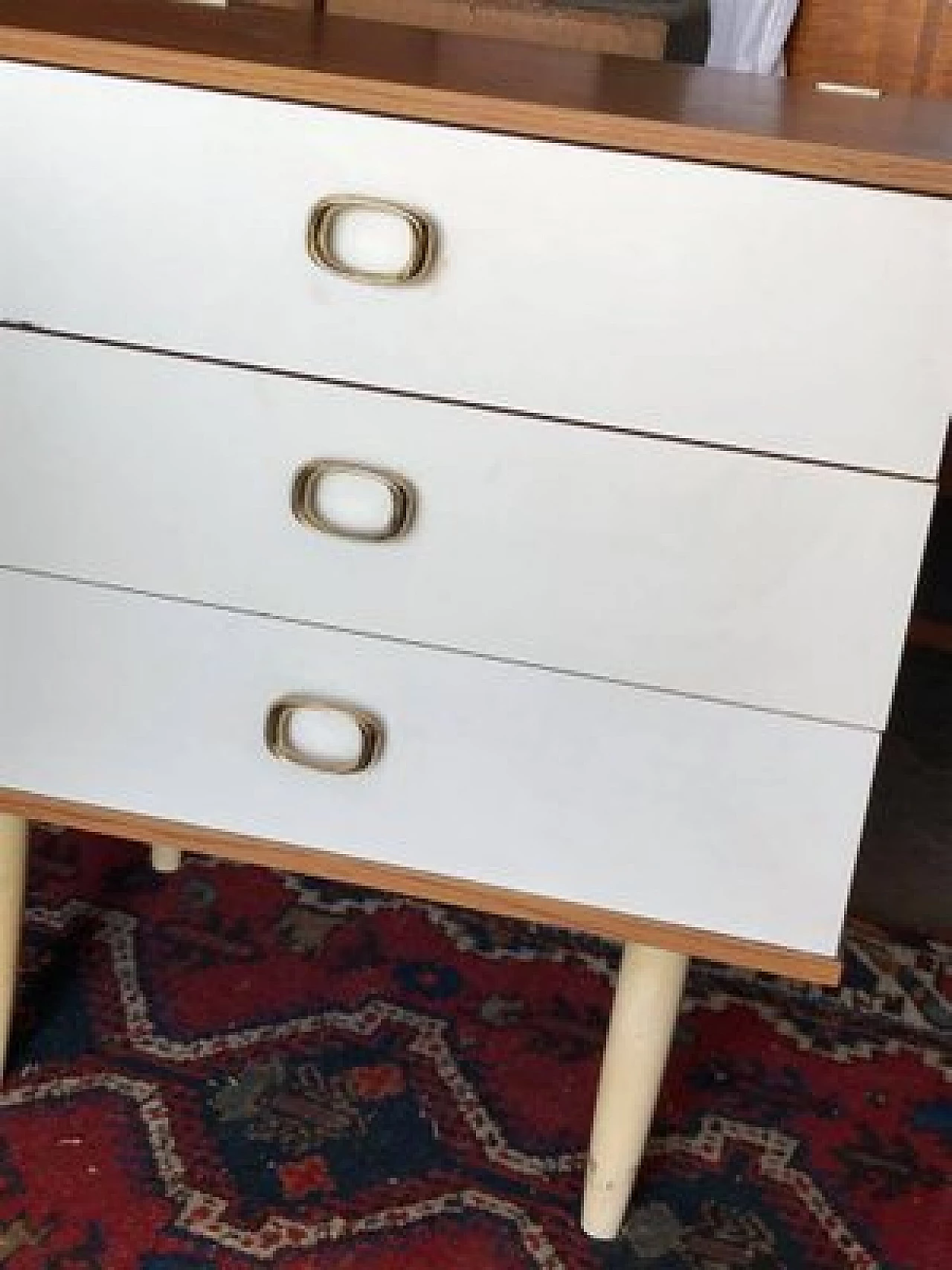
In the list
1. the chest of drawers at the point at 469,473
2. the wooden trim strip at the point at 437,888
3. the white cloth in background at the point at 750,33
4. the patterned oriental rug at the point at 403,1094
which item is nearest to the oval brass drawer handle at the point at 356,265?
the chest of drawers at the point at 469,473

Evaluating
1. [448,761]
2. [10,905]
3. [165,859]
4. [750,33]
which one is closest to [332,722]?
[448,761]

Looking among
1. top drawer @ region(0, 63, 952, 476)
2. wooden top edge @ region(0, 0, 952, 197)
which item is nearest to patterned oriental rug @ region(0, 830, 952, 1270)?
top drawer @ region(0, 63, 952, 476)

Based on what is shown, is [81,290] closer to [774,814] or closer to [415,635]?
[415,635]

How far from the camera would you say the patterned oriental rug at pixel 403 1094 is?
114 centimetres

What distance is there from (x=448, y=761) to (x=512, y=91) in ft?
1.19

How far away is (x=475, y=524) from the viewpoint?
968 millimetres

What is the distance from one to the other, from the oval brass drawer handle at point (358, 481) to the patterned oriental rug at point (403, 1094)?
0.45 metres

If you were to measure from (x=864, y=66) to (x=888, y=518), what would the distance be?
50.5 inches

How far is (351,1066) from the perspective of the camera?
50.1 inches

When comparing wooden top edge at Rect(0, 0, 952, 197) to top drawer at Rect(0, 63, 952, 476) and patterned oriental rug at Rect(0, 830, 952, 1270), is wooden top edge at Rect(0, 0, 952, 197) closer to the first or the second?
top drawer at Rect(0, 63, 952, 476)

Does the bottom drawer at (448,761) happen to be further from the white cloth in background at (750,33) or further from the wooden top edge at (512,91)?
the white cloth in background at (750,33)

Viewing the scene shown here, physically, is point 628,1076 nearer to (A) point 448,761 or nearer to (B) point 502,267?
(A) point 448,761

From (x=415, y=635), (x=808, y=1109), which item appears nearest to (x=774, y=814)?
(x=415, y=635)

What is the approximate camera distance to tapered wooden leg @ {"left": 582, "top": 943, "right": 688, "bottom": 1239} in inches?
42.3
